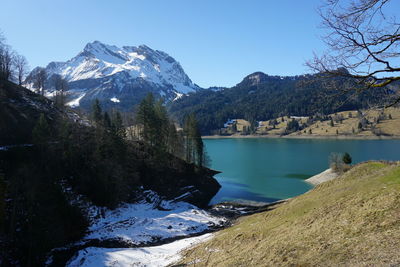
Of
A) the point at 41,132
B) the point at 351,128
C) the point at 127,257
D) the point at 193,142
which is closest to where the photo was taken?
the point at 127,257

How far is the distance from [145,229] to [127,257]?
8395 mm

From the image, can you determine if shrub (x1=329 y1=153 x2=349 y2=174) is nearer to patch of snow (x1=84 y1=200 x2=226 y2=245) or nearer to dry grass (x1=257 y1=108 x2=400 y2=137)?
patch of snow (x1=84 y1=200 x2=226 y2=245)

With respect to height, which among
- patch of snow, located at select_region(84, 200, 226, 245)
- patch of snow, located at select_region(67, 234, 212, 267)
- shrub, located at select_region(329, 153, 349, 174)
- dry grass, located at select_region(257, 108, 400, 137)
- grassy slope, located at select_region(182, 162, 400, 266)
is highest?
dry grass, located at select_region(257, 108, 400, 137)

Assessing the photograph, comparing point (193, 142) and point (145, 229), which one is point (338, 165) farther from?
point (145, 229)

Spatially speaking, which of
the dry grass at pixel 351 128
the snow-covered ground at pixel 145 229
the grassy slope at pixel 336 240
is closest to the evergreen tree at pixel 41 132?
the snow-covered ground at pixel 145 229

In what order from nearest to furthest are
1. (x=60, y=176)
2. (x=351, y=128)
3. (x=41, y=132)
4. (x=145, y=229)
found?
(x=145, y=229) < (x=60, y=176) < (x=41, y=132) < (x=351, y=128)

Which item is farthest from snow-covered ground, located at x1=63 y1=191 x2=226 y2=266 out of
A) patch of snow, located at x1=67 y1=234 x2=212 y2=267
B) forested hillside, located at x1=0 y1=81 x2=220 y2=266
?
forested hillside, located at x1=0 y1=81 x2=220 y2=266

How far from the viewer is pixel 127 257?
21078 mm

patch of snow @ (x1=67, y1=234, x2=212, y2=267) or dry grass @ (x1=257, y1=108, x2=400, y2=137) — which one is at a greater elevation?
dry grass @ (x1=257, y1=108, x2=400, y2=137)

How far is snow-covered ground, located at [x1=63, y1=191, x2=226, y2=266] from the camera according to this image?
2066 centimetres

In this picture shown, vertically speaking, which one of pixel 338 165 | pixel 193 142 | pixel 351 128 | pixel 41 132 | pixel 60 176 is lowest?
pixel 338 165

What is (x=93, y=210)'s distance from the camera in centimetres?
3238

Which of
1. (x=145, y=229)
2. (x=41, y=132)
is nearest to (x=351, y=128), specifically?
(x=145, y=229)

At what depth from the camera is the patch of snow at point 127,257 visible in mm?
19625
